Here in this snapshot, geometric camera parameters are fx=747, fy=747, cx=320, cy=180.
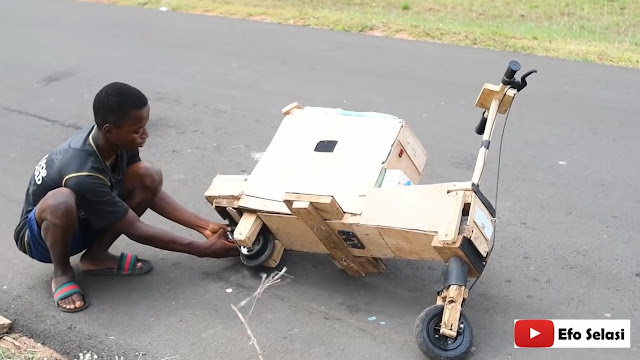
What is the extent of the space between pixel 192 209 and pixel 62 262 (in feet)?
3.92

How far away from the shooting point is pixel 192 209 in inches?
199

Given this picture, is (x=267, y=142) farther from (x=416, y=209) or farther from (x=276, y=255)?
A: (x=416, y=209)

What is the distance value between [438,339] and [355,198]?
0.78m

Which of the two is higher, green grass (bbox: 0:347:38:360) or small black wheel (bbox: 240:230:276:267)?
small black wheel (bbox: 240:230:276:267)

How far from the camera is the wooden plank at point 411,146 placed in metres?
4.03

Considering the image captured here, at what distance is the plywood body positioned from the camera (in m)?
3.42

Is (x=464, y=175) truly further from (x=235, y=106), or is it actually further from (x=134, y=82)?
(x=134, y=82)

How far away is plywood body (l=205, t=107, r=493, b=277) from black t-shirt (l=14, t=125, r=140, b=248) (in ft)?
1.72

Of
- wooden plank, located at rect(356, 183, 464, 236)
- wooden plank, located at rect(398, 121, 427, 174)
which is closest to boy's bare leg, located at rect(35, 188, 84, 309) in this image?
wooden plank, located at rect(356, 183, 464, 236)

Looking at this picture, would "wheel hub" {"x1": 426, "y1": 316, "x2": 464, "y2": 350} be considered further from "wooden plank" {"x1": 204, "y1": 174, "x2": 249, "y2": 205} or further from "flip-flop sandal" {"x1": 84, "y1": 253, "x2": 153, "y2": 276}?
"flip-flop sandal" {"x1": 84, "y1": 253, "x2": 153, "y2": 276}

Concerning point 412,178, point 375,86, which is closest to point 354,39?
point 375,86

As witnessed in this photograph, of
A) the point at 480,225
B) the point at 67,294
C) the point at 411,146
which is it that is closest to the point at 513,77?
the point at 411,146

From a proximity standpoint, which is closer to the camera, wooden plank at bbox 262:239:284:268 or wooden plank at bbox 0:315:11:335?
wooden plank at bbox 0:315:11:335

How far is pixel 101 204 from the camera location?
380 centimetres
